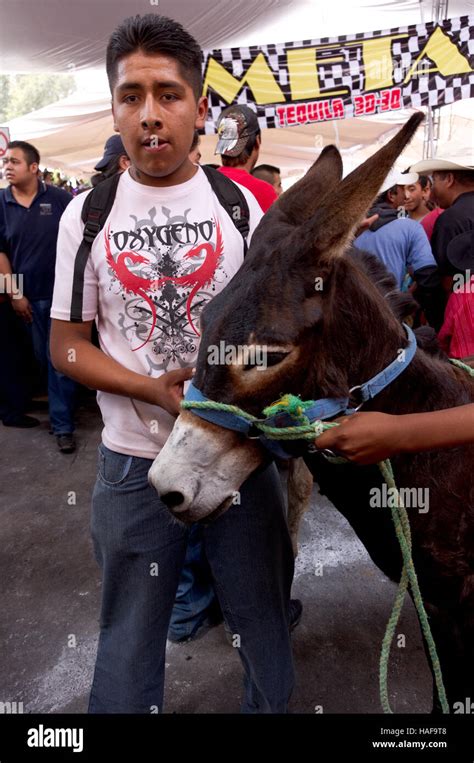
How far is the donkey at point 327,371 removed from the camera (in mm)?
1406

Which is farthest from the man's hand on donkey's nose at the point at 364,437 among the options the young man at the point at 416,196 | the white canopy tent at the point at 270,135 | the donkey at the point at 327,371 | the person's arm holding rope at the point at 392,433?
the white canopy tent at the point at 270,135

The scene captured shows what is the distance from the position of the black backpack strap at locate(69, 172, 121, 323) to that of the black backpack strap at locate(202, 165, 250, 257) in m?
0.34

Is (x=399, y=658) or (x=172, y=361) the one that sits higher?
(x=172, y=361)

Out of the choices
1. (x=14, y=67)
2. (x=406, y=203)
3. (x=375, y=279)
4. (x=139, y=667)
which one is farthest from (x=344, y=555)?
(x=14, y=67)

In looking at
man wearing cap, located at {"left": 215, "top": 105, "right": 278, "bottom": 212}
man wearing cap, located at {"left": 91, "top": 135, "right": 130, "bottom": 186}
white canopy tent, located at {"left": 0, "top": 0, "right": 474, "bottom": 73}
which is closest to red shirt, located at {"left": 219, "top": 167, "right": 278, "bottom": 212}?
man wearing cap, located at {"left": 215, "top": 105, "right": 278, "bottom": 212}

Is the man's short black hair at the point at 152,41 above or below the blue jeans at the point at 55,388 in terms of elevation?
above

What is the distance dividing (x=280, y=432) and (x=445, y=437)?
457 millimetres

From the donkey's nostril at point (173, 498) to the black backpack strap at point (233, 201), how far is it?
2.81ft

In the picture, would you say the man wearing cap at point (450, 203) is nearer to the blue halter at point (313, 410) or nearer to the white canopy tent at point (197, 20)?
the blue halter at point (313, 410)

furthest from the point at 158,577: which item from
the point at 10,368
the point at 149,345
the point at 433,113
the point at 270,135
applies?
the point at 270,135

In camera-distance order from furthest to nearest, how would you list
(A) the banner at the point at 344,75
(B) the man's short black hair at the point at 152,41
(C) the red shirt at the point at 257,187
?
(A) the banner at the point at 344,75 < (C) the red shirt at the point at 257,187 < (B) the man's short black hair at the point at 152,41

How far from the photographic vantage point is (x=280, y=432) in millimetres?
1399

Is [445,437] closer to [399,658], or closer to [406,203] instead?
[399,658]

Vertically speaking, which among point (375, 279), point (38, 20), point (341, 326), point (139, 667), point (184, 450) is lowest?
point (139, 667)
